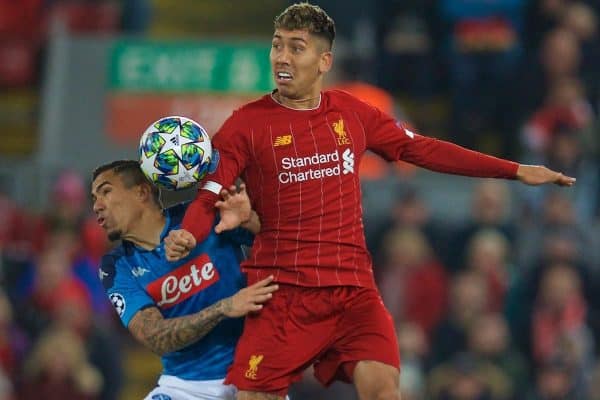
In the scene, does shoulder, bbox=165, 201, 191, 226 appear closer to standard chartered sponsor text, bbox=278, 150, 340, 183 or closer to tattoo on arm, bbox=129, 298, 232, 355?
tattoo on arm, bbox=129, 298, 232, 355

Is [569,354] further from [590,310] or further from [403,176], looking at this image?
[403,176]

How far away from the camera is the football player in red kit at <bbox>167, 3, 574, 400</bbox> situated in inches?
261

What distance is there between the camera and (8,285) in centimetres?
1167

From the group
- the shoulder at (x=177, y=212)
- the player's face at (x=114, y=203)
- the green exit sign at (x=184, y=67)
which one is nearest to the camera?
the player's face at (x=114, y=203)

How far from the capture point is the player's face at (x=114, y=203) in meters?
6.97

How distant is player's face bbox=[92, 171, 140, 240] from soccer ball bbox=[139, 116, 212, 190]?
34cm

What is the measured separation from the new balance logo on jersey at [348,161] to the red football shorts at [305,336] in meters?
0.51

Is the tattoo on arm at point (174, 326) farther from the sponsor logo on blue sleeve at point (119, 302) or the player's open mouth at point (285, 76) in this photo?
the player's open mouth at point (285, 76)

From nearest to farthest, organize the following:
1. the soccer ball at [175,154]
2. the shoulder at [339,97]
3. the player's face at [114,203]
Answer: the soccer ball at [175,154] → the shoulder at [339,97] → the player's face at [114,203]

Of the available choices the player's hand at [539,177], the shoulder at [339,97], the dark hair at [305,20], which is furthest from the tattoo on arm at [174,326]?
the player's hand at [539,177]

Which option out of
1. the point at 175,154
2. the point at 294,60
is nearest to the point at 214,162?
the point at 175,154

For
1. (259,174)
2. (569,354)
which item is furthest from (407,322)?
(259,174)

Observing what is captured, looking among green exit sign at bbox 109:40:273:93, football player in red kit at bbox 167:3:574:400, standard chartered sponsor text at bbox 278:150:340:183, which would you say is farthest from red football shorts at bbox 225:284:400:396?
green exit sign at bbox 109:40:273:93

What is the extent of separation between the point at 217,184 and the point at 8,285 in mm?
5471
